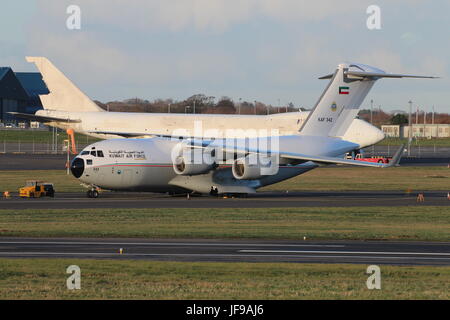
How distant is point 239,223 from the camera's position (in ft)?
114

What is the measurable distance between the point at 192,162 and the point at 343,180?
73.4ft

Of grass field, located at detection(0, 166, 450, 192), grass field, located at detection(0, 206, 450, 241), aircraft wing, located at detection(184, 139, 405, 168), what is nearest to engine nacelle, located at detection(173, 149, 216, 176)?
aircraft wing, located at detection(184, 139, 405, 168)

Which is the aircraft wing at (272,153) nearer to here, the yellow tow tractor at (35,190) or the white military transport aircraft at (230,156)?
the white military transport aircraft at (230,156)

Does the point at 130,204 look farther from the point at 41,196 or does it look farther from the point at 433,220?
the point at 433,220

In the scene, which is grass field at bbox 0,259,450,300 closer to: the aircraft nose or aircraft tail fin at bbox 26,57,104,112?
the aircraft nose

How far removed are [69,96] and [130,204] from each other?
42935mm

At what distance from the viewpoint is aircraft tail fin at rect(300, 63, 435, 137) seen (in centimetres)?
4853

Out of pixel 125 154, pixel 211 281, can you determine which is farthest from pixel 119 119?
pixel 211 281

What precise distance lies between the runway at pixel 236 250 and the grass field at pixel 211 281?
1.35 m

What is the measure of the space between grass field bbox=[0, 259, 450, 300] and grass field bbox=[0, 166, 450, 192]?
104 feet

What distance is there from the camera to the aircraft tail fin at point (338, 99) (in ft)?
159

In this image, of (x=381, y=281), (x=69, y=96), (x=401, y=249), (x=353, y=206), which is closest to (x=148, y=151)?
(x=353, y=206)

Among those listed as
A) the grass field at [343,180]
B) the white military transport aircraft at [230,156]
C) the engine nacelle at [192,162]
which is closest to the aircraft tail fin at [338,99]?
the white military transport aircraft at [230,156]

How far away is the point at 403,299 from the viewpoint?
59.0 ft
